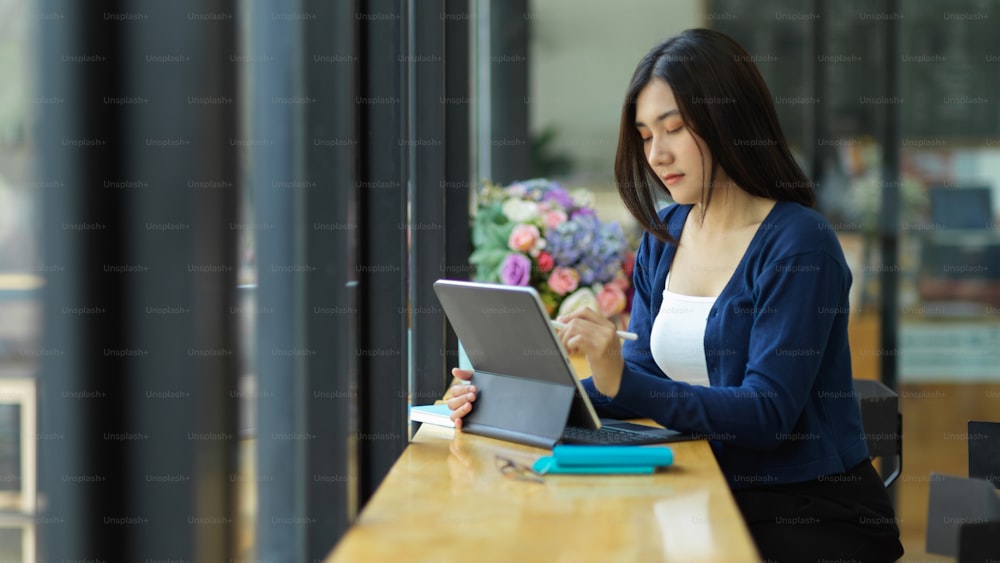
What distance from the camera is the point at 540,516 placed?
4.23ft

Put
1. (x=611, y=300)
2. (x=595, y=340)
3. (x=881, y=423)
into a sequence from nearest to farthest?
(x=595, y=340), (x=881, y=423), (x=611, y=300)

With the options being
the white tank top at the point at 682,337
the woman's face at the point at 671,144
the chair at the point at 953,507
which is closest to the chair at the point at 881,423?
the white tank top at the point at 682,337

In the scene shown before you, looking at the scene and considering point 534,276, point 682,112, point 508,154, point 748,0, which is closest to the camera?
point 682,112

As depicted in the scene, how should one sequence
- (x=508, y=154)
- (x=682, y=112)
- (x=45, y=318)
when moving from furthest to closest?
(x=508, y=154) < (x=682, y=112) < (x=45, y=318)

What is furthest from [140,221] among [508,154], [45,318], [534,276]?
[508,154]

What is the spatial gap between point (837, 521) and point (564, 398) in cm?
58

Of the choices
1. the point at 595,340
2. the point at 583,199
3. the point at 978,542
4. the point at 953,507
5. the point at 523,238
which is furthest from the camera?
the point at 583,199

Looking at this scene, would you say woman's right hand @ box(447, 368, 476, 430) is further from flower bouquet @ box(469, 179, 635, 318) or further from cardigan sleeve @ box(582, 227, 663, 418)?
flower bouquet @ box(469, 179, 635, 318)

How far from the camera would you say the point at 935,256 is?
462 cm

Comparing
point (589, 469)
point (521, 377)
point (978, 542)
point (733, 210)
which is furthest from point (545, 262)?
point (978, 542)

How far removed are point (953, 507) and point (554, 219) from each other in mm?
1641

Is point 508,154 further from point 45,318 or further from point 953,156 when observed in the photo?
point 45,318

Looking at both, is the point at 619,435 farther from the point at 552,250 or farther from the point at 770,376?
the point at 552,250

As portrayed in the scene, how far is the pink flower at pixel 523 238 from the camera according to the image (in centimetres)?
287
